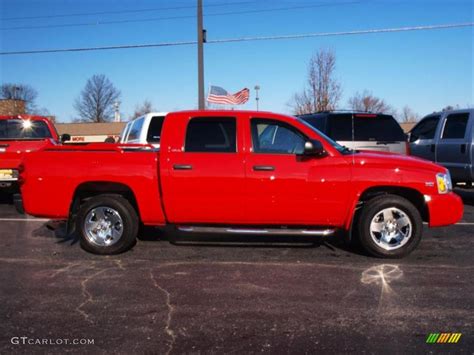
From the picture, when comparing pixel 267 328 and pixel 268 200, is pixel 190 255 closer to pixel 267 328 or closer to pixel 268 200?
pixel 268 200

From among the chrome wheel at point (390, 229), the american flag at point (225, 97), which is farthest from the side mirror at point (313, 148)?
the american flag at point (225, 97)

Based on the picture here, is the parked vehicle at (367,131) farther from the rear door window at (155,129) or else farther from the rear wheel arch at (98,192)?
the rear wheel arch at (98,192)

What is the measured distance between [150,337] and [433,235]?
207 inches

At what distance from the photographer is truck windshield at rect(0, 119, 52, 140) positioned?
35.7ft

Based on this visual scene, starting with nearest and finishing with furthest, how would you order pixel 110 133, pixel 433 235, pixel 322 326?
pixel 322 326, pixel 433 235, pixel 110 133

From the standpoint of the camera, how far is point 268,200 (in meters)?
5.71

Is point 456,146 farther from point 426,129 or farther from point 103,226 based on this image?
point 103,226

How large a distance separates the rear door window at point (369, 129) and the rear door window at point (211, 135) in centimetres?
403

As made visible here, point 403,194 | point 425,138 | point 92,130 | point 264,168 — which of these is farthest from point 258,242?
point 92,130

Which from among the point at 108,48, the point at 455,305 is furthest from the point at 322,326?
the point at 108,48

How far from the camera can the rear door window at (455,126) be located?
32.8 ft

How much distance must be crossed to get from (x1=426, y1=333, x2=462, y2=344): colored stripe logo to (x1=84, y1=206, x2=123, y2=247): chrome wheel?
12.8 feet

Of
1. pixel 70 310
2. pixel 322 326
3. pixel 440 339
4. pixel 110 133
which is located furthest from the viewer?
pixel 110 133

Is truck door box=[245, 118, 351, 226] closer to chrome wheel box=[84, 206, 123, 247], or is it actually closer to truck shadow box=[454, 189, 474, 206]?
chrome wheel box=[84, 206, 123, 247]
